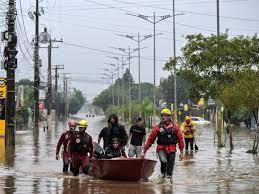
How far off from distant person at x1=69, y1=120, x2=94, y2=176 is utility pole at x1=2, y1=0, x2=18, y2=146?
47.2 ft

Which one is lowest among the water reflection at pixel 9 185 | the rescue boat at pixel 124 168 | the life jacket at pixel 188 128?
the water reflection at pixel 9 185

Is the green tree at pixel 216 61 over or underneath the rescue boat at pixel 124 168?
over

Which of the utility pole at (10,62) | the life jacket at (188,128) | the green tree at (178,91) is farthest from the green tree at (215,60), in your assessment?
the green tree at (178,91)

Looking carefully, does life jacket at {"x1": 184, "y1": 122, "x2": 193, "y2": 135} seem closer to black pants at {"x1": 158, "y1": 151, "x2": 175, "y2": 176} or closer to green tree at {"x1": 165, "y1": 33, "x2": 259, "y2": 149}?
green tree at {"x1": 165, "y1": 33, "x2": 259, "y2": 149}

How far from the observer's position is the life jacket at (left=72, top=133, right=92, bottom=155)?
53.4 feet

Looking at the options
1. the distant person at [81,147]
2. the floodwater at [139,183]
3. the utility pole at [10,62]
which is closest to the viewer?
the floodwater at [139,183]

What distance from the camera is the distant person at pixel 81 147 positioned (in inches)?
640

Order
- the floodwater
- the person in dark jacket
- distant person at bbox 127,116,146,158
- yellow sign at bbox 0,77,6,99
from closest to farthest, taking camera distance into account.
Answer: the floodwater, the person in dark jacket, distant person at bbox 127,116,146,158, yellow sign at bbox 0,77,6,99

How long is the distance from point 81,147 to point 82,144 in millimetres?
94

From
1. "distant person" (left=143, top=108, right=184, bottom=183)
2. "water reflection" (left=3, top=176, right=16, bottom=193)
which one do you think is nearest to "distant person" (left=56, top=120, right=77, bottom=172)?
"water reflection" (left=3, top=176, right=16, bottom=193)

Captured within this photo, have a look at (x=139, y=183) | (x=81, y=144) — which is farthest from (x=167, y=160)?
(x=81, y=144)

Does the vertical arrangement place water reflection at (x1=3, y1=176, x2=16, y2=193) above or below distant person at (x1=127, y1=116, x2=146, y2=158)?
below

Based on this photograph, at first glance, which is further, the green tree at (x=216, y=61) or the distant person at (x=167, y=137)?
the green tree at (x=216, y=61)

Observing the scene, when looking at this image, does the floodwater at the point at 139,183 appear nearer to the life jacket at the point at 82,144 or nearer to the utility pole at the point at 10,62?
the life jacket at the point at 82,144
